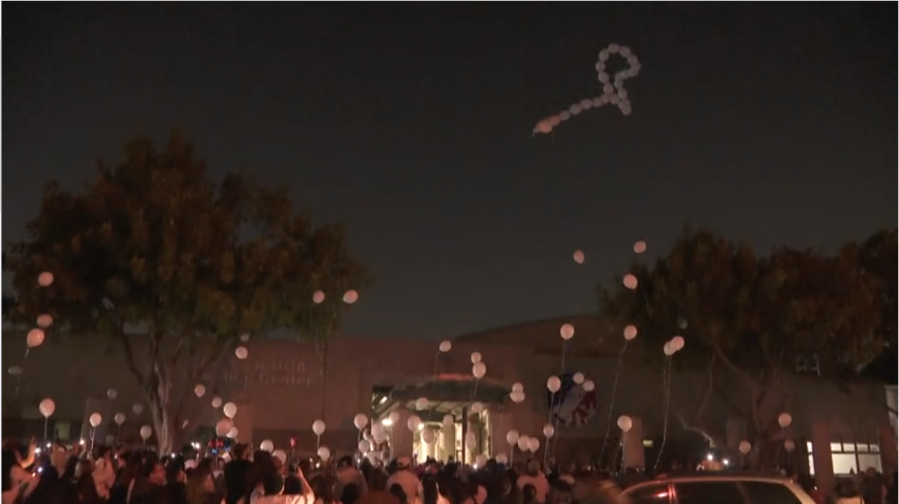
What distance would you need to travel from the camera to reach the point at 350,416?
891 inches

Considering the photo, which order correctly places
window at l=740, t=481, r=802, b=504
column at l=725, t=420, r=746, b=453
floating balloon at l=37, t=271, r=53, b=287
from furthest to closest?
column at l=725, t=420, r=746, b=453
floating balloon at l=37, t=271, r=53, b=287
window at l=740, t=481, r=802, b=504

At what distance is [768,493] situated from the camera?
25.9 feet

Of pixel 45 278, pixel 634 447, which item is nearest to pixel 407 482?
pixel 45 278

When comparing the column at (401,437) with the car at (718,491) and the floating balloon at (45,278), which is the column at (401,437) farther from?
the car at (718,491)

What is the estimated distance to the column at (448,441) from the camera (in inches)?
952

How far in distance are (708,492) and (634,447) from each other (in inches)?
553

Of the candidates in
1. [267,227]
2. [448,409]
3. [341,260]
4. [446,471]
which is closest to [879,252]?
[448,409]

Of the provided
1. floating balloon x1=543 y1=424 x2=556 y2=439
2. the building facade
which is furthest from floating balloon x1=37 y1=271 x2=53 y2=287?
floating balloon x1=543 y1=424 x2=556 y2=439

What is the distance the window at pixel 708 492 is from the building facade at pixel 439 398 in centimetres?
1315

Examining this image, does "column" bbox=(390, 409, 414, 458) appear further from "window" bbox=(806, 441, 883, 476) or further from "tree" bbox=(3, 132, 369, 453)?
"window" bbox=(806, 441, 883, 476)

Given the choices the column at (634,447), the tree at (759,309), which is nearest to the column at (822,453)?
the tree at (759,309)

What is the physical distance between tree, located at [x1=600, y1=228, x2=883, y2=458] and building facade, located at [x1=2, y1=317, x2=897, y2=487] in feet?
5.44

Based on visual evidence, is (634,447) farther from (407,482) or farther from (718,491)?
(718,491)

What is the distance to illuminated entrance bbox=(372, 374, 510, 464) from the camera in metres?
21.2
